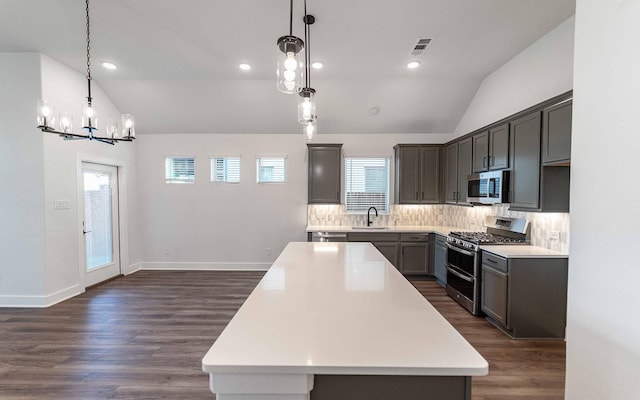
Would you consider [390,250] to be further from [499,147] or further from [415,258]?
[499,147]

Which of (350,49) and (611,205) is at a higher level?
→ (350,49)

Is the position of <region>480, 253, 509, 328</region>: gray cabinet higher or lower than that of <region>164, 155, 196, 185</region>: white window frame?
lower

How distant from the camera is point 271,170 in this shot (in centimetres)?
571

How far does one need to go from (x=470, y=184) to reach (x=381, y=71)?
6.97 ft

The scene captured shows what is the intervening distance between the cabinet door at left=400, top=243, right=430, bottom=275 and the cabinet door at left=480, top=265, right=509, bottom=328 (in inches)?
60.5

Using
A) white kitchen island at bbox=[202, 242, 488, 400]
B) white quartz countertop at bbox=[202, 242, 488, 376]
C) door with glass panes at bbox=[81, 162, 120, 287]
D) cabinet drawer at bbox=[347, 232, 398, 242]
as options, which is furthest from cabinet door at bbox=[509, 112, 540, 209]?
door with glass panes at bbox=[81, 162, 120, 287]

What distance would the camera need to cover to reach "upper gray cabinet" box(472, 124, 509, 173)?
350 cm

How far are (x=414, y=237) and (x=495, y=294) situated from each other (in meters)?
1.86

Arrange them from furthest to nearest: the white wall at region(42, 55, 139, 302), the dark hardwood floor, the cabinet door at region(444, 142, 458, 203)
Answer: the cabinet door at region(444, 142, 458, 203), the white wall at region(42, 55, 139, 302), the dark hardwood floor

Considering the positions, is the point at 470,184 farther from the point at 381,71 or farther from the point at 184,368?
the point at 184,368

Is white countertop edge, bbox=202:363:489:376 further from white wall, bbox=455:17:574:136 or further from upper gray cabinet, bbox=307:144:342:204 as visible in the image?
upper gray cabinet, bbox=307:144:342:204

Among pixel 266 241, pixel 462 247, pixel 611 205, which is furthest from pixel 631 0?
pixel 266 241

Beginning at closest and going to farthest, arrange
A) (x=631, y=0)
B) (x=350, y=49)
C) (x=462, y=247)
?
1. (x=631, y=0)
2. (x=350, y=49)
3. (x=462, y=247)

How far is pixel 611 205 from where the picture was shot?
143 centimetres
